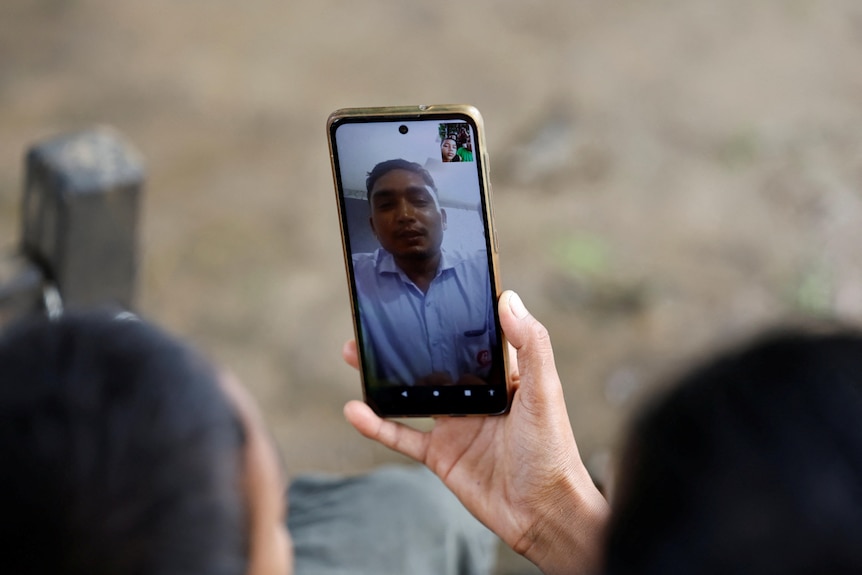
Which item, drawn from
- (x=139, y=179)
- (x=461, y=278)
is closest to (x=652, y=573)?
(x=461, y=278)

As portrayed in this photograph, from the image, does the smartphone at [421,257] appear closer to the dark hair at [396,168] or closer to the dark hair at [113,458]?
the dark hair at [396,168]

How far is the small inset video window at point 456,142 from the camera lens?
1142 mm

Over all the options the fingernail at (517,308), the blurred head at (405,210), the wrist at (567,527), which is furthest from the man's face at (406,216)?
the wrist at (567,527)

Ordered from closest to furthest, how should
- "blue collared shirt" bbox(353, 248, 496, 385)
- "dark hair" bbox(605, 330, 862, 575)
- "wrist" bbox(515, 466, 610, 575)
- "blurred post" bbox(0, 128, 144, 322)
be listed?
"dark hair" bbox(605, 330, 862, 575), "wrist" bbox(515, 466, 610, 575), "blue collared shirt" bbox(353, 248, 496, 385), "blurred post" bbox(0, 128, 144, 322)

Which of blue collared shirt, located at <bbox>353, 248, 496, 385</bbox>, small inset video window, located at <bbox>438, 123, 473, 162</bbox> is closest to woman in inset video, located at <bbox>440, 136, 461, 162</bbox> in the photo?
small inset video window, located at <bbox>438, 123, 473, 162</bbox>

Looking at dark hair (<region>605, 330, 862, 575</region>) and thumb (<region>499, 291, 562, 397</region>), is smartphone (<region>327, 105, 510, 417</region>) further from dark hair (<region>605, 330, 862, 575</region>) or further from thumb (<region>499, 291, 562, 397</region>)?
dark hair (<region>605, 330, 862, 575</region>)

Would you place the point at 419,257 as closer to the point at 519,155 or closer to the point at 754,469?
the point at 754,469

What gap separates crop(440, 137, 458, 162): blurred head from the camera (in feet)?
3.76

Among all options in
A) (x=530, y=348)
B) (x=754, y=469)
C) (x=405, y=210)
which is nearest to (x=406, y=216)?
(x=405, y=210)

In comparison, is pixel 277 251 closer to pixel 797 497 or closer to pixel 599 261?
pixel 599 261

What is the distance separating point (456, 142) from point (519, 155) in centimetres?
246

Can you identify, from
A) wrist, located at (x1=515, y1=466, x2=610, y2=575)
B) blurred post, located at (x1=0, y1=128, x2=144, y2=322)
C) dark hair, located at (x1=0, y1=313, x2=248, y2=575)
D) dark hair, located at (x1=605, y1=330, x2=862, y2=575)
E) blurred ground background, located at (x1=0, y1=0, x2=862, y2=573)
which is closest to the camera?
dark hair, located at (x1=605, y1=330, x2=862, y2=575)

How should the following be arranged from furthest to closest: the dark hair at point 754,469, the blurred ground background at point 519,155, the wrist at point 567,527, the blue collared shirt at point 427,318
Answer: the blurred ground background at point 519,155, the blue collared shirt at point 427,318, the wrist at point 567,527, the dark hair at point 754,469

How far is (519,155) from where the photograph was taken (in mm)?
3555
